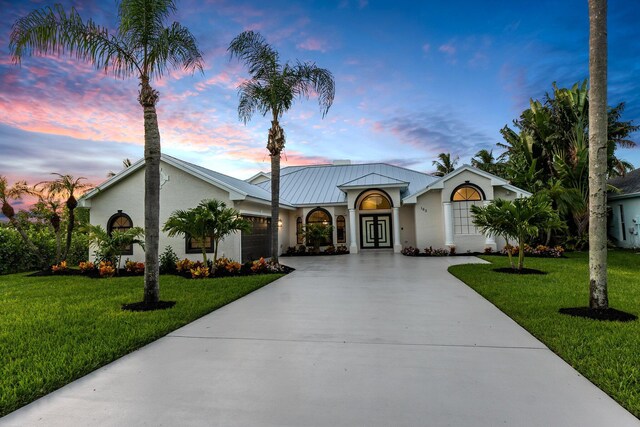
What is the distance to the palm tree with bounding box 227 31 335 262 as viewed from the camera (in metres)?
12.3

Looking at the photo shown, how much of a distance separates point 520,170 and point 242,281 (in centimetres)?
1956

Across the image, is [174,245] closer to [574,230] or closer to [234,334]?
[234,334]

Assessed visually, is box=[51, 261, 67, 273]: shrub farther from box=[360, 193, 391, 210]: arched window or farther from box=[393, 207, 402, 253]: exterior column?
box=[393, 207, 402, 253]: exterior column

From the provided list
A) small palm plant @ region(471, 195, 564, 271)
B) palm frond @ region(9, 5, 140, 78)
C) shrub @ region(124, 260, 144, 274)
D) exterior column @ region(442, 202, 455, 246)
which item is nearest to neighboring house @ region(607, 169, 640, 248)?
exterior column @ region(442, 202, 455, 246)

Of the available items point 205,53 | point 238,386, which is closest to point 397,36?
point 205,53

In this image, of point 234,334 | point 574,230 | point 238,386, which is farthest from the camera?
point 574,230

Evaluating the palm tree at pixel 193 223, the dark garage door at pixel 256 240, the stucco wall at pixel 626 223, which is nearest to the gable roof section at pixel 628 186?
the stucco wall at pixel 626 223

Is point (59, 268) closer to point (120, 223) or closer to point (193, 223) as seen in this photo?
point (120, 223)

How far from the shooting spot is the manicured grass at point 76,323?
136 inches

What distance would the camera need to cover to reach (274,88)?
12.4 m

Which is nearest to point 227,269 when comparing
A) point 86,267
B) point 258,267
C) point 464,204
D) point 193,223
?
point 258,267

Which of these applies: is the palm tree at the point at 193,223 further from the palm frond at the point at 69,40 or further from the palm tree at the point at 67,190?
the palm tree at the point at 67,190

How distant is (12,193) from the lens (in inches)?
510

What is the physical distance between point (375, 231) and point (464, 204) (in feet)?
18.6
